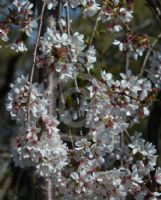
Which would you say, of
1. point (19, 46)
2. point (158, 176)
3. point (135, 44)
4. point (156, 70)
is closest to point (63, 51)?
point (19, 46)

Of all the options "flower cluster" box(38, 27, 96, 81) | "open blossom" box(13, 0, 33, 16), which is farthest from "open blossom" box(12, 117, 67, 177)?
"open blossom" box(13, 0, 33, 16)

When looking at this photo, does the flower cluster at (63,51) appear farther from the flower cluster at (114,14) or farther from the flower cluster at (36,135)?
the flower cluster at (114,14)

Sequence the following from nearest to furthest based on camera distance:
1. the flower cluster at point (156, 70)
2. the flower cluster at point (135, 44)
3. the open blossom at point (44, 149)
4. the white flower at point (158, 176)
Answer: the open blossom at point (44, 149) → the flower cluster at point (135, 44) → the white flower at point (158, 176) → the flower cluster at point (156, 70)

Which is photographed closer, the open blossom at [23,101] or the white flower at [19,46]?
the open blossom at [23,101]

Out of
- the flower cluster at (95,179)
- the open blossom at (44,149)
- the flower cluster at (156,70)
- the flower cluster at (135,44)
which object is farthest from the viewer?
the flower cluster at (156,70)

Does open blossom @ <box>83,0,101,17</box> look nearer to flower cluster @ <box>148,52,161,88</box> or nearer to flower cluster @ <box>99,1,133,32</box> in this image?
flower cluster @ <box>99,1,133,32</box>

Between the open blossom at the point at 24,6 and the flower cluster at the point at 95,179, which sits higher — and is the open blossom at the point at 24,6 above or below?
above

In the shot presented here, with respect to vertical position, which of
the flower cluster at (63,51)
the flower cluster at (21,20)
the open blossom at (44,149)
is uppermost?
the flower cluster at (21,20)

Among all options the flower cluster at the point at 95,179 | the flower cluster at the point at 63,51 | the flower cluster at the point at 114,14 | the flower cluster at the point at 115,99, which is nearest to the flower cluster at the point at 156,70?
the flower cluster at the point at 115,99
